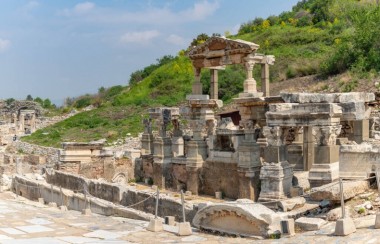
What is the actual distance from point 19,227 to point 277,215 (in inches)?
218

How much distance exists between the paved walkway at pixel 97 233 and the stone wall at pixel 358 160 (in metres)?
2.40

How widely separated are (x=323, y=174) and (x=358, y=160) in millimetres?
1099

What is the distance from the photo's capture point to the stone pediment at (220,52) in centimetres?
1755

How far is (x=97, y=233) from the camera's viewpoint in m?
10.4

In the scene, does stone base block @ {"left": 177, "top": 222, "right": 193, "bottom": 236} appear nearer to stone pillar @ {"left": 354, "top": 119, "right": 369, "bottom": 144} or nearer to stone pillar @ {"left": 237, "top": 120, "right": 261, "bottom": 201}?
stone pillar @ {"left": 237, "top": 120, "right": 261, "bottom": 201}

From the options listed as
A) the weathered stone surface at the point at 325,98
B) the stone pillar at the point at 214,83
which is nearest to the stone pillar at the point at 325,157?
the weathered stone surface at the point at 325,98

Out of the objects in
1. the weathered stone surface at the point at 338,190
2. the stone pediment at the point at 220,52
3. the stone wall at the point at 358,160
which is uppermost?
the stone pediment at the point at 220,52

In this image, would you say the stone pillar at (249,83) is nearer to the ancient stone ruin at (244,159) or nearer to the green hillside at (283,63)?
the ancient stone ruin at (244,159)

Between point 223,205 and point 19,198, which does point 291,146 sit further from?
point 19,198

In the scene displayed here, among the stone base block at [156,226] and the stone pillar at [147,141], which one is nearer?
the stone base block at [156,226]

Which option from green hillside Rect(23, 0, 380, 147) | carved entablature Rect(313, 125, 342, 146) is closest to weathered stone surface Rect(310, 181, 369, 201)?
carved entablature Rect(313, 125, 342, 146)

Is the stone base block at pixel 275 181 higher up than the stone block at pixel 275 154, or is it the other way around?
the stone block at pixel 275 154

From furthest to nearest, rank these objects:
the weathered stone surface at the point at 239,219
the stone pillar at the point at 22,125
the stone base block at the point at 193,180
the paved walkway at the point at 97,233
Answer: the stone pillar at the point at 22,125, the stone base block at the point at 193,180, the weathered stone surface at the point at 239,219, the paved walkway at the point at 97,233

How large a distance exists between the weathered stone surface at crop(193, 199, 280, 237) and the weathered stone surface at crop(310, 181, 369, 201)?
141 cm
